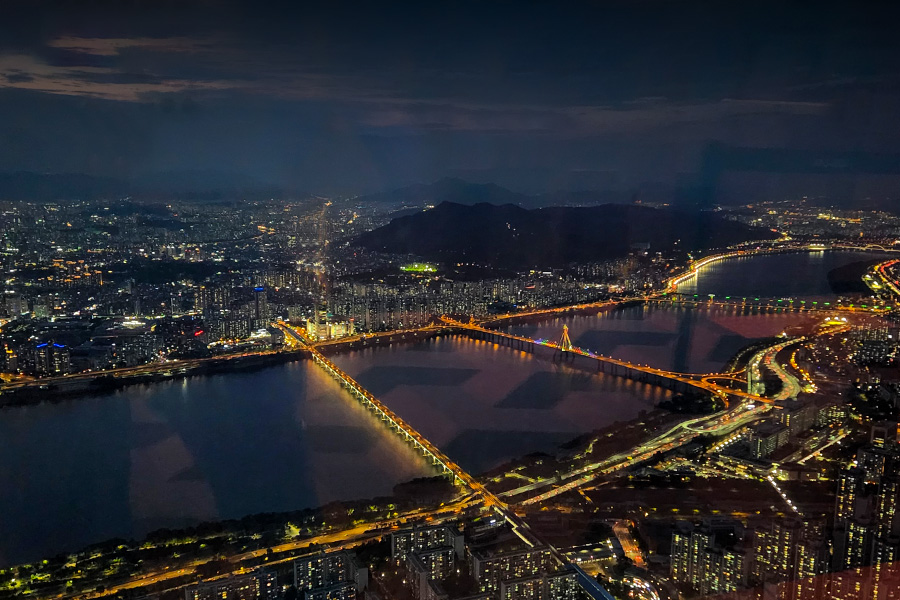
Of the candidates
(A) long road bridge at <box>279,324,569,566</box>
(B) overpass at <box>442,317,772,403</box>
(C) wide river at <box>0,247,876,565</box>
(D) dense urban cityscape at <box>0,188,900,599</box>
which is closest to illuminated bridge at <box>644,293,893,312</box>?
(D) dense urban cityscape at <box>0,188,900,599</box>

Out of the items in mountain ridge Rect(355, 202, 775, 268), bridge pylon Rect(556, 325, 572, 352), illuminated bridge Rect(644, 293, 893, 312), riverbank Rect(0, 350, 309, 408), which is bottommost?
riverbank Rect(0, 350, 309, 408)

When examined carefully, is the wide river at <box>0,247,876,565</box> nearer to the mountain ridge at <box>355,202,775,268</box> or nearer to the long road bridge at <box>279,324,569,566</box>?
the long road bridge at <box>279,324,569,566</box>

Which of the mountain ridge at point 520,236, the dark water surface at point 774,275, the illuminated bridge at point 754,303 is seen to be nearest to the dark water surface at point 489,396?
the illuminated bridge at point 754,303

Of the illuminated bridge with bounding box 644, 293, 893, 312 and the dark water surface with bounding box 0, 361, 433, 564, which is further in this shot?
the illuminated bridge with bounding box 644, 293, 893, 312

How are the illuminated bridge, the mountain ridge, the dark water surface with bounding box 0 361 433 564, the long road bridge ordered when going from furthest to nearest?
the mountain ridge → the illuminated bridge → the dark water surface with bounding box 0 361 433 564 → the long road bridge

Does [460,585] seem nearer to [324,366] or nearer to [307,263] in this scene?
[324,366]

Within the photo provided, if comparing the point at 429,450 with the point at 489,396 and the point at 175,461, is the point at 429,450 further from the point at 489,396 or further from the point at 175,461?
the point at 175,461

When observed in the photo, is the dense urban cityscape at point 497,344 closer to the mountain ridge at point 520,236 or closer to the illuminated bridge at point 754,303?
the illuminated bridge at point 754,303

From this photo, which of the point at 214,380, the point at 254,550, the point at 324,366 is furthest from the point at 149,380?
the point at 254,550

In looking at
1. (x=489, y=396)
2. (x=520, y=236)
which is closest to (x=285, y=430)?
(x=489, y=396)
